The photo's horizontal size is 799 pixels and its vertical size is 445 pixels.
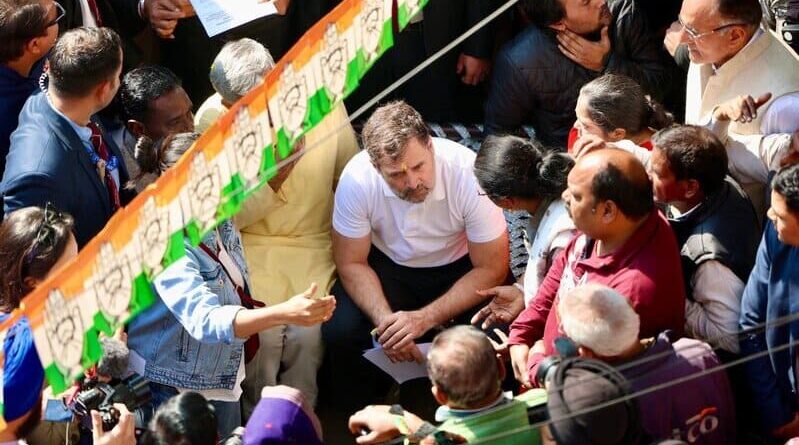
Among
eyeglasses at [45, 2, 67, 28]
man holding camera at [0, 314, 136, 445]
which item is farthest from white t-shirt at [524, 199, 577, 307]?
eyeglasses at [45, 2, 67, 28]

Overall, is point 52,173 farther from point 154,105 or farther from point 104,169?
point 154,105

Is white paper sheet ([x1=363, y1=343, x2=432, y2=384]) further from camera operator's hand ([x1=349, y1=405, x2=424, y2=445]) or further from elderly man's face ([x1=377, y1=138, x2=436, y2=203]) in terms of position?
camera operator's hand ([x1=349, y1=405, x2=424, y2=445])

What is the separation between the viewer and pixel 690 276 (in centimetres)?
405

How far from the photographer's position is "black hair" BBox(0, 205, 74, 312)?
3883 mm

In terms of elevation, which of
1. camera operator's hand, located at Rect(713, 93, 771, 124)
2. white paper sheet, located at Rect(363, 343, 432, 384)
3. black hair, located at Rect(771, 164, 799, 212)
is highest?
black hair, located at Rect(771, 164, 799, 212)

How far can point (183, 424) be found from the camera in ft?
11.5

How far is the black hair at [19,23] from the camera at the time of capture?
16.0 ft

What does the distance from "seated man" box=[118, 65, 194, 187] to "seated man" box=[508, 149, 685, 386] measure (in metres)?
1.74

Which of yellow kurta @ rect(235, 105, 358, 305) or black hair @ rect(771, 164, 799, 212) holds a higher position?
black hair @ rect(771, 164, 799, 212)

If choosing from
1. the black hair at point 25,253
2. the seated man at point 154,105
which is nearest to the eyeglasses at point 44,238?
the black hair at point 25,253

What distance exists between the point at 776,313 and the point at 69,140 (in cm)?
249

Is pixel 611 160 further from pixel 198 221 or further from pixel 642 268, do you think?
pixel 198 221

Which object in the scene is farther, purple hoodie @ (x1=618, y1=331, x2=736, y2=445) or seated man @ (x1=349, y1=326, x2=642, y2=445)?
purple hoodie @ (x1=618, y1=331, x2=736, y2=445)

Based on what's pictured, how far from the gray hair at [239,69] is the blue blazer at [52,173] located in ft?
2.11
